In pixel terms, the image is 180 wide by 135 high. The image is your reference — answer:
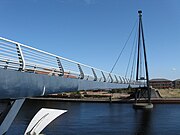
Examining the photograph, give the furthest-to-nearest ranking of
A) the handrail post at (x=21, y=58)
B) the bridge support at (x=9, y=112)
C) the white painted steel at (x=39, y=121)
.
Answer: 1. the white painted steel at (x=39, y=121)
2. the bridge support at (x=9, y=112)
3. the handrail post at (x=21, y=58)

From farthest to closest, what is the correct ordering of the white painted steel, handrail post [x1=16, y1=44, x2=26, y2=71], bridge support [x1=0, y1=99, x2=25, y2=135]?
1. the white painted steel
2. bridge support [x1=0, y1=99, x2=25, y2=135]
3. handrail post [x1=16, y1=44, x2=26, y2=71]

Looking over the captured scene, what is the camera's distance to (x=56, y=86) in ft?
29.5

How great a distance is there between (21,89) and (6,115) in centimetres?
184

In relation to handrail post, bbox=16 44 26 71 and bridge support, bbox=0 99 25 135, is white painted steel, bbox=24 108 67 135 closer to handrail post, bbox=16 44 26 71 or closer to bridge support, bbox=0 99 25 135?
bridge support, bbox=0 99 25 135

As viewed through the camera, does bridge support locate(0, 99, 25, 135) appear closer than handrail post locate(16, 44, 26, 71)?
No

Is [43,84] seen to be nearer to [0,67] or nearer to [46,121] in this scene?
[0,67]

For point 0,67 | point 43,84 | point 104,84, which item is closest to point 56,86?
point 43,84

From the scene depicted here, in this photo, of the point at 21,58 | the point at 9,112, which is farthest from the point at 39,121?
the point at 21,58

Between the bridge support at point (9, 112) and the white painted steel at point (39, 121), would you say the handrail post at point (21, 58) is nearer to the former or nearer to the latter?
the bridge support at point (9, 112)

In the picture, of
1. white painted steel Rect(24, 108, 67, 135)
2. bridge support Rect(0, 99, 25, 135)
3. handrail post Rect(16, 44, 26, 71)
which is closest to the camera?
handrail post Rect(16, 44, 26, 71)

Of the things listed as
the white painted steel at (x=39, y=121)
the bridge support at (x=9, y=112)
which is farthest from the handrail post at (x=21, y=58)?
the white painted steel at (x=39, y=121)

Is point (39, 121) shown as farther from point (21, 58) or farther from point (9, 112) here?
point (21, 58)

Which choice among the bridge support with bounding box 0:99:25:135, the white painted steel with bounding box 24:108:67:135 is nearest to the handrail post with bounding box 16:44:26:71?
the bridge support with bounding box 0:99:25:135

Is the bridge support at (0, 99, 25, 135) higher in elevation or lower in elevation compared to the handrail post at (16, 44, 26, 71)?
lower
